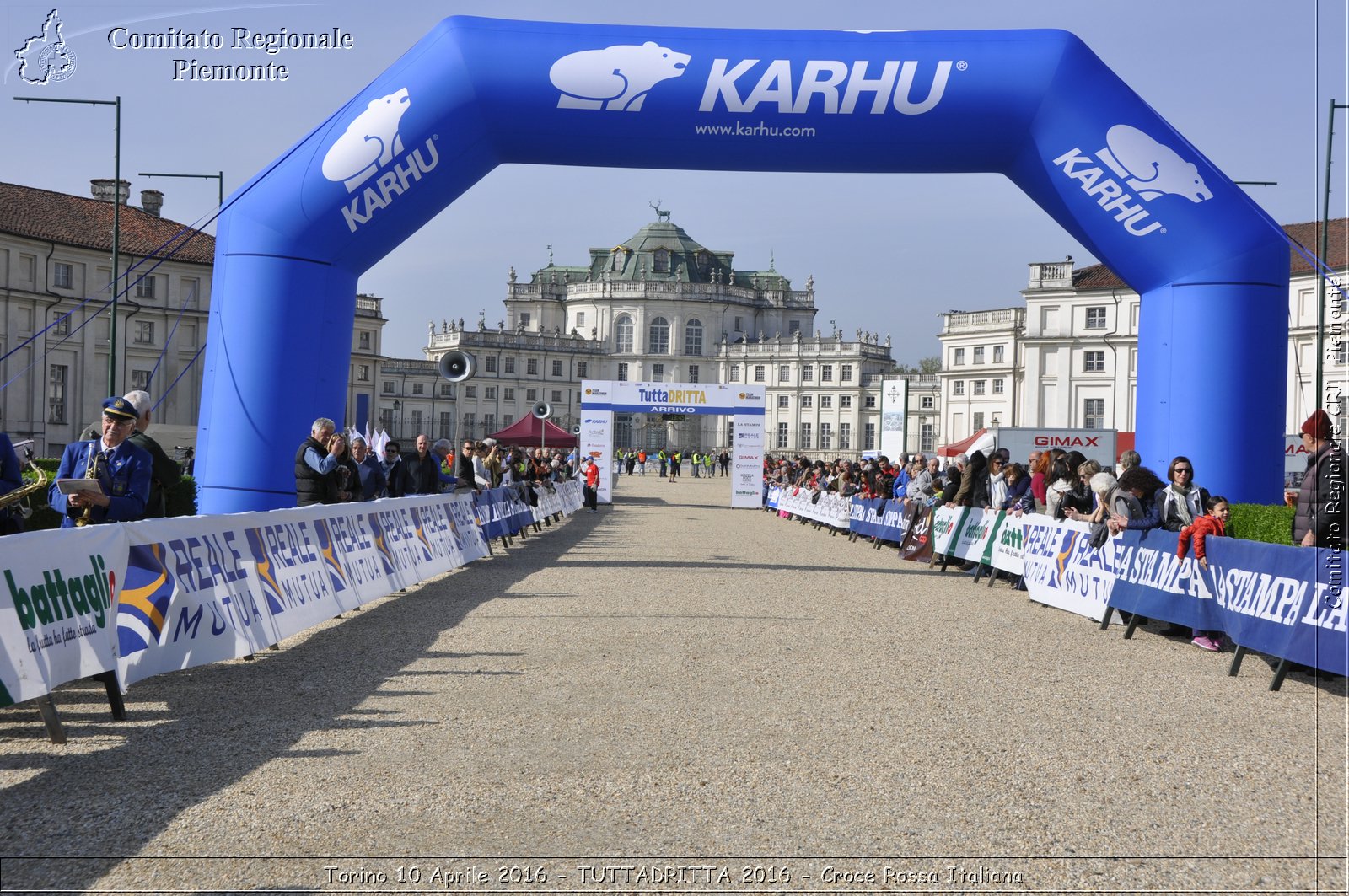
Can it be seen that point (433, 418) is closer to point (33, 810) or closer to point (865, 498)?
point (865, 498)

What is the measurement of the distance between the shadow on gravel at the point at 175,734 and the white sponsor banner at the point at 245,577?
9.4 inches

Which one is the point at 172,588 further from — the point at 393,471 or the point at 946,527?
the point at 946,527

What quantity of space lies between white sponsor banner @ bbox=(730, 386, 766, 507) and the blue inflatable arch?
92.1ft

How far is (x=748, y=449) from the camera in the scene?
144 ft

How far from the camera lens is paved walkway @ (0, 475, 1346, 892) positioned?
488 cm

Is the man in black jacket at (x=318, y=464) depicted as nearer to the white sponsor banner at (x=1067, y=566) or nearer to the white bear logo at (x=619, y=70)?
the white bear logo at (x=619, y=70)

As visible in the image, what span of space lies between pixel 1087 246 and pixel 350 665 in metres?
10.1

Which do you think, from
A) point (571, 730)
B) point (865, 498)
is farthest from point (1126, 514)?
point (865, 498)

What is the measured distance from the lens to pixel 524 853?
16.3ft

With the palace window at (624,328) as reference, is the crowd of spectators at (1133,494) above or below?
below

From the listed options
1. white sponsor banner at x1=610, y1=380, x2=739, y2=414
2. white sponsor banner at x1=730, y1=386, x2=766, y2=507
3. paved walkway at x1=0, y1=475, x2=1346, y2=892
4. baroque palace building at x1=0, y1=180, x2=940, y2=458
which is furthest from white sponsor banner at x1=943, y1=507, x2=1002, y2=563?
baroque palace building at x1=0, y1=180, x2=940, y2=458

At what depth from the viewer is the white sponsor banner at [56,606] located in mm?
6570

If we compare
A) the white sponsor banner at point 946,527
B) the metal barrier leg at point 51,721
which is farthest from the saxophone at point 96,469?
the white sponsor banner at point 946,527

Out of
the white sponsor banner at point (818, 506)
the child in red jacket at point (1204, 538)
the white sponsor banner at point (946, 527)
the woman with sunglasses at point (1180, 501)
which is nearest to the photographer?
the child in red jacket at point (1204, 538)
